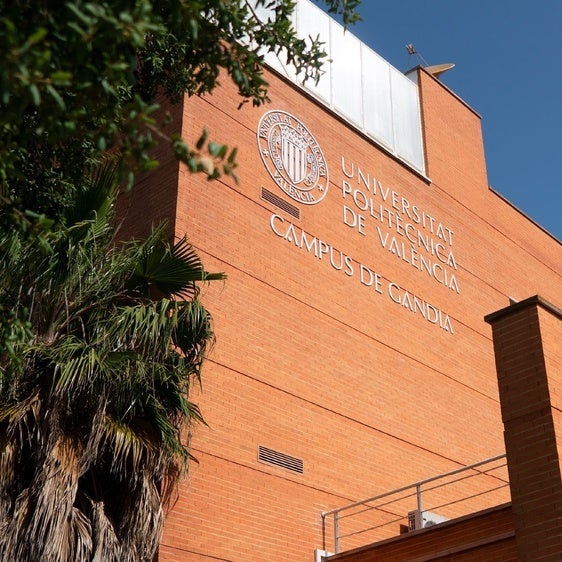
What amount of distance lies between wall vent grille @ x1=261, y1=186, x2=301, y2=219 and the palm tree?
196 inches

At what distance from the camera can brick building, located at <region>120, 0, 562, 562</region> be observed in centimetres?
1427

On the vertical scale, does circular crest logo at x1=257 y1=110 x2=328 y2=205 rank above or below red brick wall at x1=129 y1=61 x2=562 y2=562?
above

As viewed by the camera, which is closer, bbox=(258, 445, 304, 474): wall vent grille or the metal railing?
bbox=(258, 445, 304, 474): wall vent grille

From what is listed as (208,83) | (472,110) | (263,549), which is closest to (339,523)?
(263,549)

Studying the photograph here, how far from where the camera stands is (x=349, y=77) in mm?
20359

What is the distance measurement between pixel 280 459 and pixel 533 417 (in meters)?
5.00

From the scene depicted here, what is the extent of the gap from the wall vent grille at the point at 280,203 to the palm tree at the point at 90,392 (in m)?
4.97

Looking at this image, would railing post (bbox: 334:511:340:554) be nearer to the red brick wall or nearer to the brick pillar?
the red brick wall

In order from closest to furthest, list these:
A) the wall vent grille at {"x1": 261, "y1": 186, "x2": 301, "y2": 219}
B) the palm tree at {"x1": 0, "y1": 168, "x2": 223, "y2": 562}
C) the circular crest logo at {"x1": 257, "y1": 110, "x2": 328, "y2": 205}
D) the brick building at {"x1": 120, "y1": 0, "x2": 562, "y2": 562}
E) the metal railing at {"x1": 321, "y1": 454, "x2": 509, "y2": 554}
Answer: the palm tree at {"x1": 0, "y1": 168, "x2": 223, "y2": 562} → the brick building at {"x1": 120, "y1": 0, "x2": 562, "y2": 562} → the metal railing at {"x1": 321, "y1": 454, "x2": 509, "y2": 554} → the wall vent grille at {"x1": 261, "y1": 186, "x2": 301, "y2": 219} → the circular crest logo at {"x1": 257, "y1": 110, "x2": 328, "y2": 205}

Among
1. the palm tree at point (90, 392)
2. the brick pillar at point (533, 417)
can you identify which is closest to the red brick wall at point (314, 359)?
the palm tree at point (90, 392)

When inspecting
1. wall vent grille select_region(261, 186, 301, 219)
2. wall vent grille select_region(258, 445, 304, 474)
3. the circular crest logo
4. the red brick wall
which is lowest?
wall vent grille select_region(258, 445, 304, 474)

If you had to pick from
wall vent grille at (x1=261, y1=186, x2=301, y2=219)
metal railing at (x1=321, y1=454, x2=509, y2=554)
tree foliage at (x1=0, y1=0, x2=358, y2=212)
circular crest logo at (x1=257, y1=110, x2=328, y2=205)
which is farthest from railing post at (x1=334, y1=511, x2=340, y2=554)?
tree foliage at (x1=0, y1=0, x2=358, y2=212)

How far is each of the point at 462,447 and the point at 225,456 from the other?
20.1 feet

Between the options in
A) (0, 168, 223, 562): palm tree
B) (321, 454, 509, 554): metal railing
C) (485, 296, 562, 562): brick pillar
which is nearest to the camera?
(0, 168, 223, 562): palm tree
